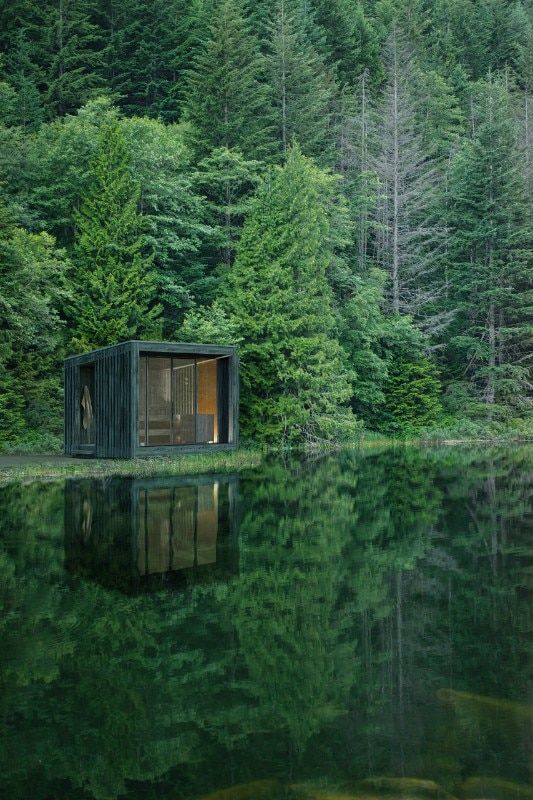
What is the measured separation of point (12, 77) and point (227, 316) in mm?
16371

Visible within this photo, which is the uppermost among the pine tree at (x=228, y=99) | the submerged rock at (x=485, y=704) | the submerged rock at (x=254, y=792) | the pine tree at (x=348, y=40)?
the pine tree at (x=348, y=40)

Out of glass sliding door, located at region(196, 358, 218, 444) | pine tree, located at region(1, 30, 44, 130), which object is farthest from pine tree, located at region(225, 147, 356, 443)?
pine tree, located at region(1, 30, 44, 130)

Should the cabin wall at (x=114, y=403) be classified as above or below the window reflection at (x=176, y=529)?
above

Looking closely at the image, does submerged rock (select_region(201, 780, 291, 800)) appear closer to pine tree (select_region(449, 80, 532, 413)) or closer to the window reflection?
the window reflection

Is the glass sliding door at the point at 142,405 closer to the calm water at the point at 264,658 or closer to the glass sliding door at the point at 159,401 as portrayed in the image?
the glass sliding door at the point at 159,401

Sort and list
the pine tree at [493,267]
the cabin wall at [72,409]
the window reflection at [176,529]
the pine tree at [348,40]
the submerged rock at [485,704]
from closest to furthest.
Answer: the submerged rock at [485,704] < the window reflection at [176,529] < the cabin wall at [72,409] < the pine tree at [493,267] < the pine tree at [348,40]

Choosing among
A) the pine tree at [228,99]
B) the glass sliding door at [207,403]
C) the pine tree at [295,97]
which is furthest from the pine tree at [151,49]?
the glass sliding door at [207,403]

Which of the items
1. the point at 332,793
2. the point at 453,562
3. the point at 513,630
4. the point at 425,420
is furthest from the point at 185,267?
the point at 332,793

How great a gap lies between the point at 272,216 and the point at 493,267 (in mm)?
11116

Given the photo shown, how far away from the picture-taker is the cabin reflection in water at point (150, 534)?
283 inches

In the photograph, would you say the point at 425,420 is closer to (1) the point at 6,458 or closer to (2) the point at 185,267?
(2) the point at 185,267

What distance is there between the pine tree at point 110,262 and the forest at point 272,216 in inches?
2.5

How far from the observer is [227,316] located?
25.0 metres

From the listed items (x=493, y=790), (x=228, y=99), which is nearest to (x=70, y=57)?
(x=228, y=99)
